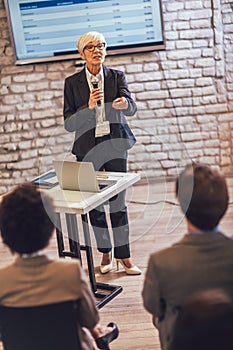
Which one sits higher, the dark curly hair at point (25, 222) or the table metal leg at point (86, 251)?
the dark curly hair at point (25, 222)

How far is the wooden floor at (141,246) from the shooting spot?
3119 millimetres

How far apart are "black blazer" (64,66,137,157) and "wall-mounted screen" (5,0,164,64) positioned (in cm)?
156

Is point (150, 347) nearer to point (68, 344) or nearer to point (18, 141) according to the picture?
point (68, 344)

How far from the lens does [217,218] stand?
6.45 ft

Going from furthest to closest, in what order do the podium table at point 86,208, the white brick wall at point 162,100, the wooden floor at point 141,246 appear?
the white brick wall at point 162,100 < the wooden floor at point 141,246 < the podium table at point 86,208

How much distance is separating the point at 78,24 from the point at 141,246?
1.99 meters

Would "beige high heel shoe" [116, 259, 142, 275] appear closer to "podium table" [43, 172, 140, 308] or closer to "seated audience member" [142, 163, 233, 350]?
"podium table" [43, 172, 140, 308]

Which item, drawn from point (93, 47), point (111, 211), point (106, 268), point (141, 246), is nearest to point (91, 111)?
point (93, 47)

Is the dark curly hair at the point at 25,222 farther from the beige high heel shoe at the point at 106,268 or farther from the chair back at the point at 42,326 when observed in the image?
the beige high heel shoe at the point at 106,268

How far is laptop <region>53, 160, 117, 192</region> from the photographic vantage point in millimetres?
3029

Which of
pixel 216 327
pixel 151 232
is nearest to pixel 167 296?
pixel 216 327

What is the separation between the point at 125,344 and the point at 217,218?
1.33 m

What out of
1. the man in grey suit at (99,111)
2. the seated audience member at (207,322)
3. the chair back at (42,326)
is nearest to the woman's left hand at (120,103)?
the man in grey suit at (99,111)

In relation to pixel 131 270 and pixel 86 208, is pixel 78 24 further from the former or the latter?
pixel 86 208
